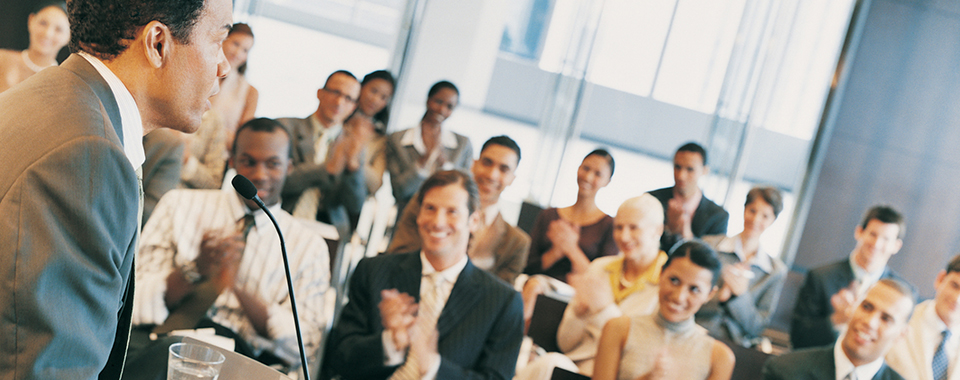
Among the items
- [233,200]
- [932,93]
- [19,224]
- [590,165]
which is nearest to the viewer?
[19,224]

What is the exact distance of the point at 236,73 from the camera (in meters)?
4.09

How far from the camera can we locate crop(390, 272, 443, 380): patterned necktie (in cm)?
231

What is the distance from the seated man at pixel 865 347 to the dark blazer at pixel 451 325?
1.21 meters

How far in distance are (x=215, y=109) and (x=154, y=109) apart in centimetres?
310

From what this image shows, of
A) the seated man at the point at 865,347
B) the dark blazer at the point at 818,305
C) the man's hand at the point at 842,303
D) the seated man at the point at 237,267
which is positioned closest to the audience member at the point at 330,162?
the seated man at the point at 237,267

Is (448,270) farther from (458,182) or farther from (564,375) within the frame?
(564,375)

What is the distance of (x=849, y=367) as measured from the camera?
291 cm

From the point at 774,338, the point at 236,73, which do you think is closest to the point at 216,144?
the point at 236,73

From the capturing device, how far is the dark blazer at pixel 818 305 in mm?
3975

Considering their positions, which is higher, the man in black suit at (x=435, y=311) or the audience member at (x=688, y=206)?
the audience member at (x=688, y=206)

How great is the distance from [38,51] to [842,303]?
4617mm

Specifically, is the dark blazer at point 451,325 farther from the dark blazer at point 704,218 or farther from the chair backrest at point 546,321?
the dark blazer at point 704,218

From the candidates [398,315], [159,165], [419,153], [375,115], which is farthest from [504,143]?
[159,165]

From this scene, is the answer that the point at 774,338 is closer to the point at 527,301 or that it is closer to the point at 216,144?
the point at 527,301
